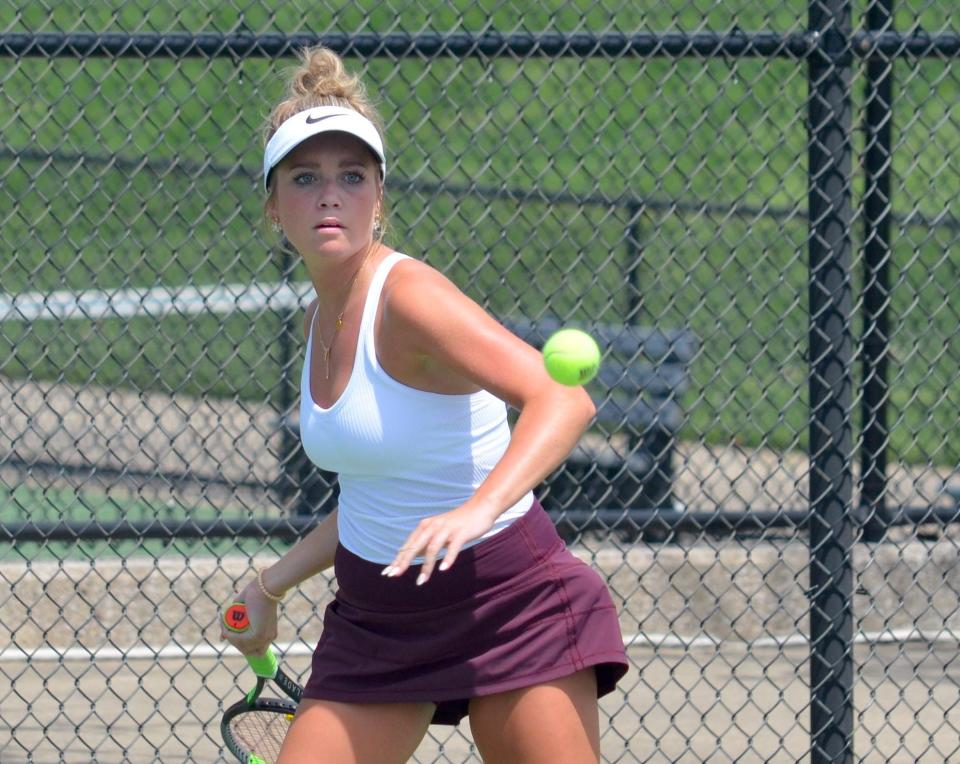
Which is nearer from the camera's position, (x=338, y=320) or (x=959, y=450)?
(x=338, y=320)

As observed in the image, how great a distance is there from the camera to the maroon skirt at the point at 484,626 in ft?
8.39

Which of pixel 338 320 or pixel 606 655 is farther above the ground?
pixel 338 320

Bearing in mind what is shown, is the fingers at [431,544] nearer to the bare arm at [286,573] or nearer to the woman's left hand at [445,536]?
the woman's left hand at [445,536]


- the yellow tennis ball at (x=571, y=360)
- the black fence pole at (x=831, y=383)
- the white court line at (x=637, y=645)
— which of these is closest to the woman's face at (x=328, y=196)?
the yellow tennis ball at (x=571, y=360)

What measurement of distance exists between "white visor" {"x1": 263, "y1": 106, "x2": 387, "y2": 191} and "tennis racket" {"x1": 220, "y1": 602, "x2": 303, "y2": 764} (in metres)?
1.07

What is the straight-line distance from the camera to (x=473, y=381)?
2.35 m

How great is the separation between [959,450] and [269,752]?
5.62 metres

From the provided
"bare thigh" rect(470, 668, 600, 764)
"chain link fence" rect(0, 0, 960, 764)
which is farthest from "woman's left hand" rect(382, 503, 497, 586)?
"chain link fence" rect(0, 0, 960, 764)

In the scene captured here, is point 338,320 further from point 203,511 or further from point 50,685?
point 203,511

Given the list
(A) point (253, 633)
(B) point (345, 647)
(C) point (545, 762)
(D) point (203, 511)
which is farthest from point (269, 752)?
(D) point (203, 511)

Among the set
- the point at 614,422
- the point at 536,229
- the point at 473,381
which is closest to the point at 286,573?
Result: the point at 473,381

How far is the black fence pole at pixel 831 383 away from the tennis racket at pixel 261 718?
1418 mm

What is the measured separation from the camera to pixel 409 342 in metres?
2.43

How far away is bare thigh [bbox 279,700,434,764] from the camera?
103 inches
